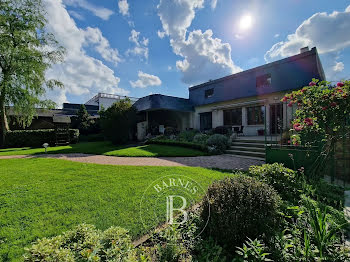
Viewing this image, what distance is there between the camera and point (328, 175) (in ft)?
14.4

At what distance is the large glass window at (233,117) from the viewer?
45.1 feet

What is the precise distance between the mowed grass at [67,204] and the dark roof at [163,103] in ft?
34.9

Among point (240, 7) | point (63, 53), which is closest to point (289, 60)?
point (240, 7)

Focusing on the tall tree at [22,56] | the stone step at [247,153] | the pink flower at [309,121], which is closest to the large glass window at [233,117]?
the stone step at [247,153]

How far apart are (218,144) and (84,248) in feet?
27.7

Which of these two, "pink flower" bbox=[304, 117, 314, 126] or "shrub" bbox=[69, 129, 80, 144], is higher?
"pink flower" bbox=[304, 117, 314, 126]

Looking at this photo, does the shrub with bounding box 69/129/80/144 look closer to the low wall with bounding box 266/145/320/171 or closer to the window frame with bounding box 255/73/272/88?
the low wall with bounding box 266/145/320/171

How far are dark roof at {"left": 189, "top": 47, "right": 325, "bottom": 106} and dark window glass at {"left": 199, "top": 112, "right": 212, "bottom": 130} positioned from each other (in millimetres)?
1348

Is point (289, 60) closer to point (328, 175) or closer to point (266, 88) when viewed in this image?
point (266, 88)

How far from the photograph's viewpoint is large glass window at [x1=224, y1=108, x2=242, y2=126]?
13758mm

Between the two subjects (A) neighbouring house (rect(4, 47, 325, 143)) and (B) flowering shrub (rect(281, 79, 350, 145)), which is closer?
(B) flowering shrub (rect(281, 79, 350, 145))

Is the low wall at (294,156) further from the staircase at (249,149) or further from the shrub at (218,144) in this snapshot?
the shrub at (218,144)

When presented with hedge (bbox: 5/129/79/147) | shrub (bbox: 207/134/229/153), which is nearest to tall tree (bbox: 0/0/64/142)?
hedge (bbox: 5/129/79/147)

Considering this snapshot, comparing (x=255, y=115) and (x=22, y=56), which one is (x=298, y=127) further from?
(x=22, y=56)
